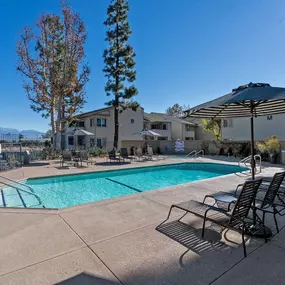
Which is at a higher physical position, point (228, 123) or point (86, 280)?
point (228, 123)

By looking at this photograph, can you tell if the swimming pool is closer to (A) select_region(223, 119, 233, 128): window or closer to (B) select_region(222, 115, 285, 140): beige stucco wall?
(B) select_region(222, 115, 285, 140): beige stucco wall

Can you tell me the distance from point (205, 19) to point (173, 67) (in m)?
6.52

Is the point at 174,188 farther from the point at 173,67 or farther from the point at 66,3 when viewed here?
the point at 66,3

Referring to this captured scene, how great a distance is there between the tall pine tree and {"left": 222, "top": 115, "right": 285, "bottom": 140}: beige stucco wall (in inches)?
520

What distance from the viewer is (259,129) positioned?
74.7 ft

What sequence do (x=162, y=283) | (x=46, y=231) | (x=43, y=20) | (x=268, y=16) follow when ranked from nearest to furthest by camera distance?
(x=162, y=283) < (x=46, y=231) < (x=268, y=16) < (x=43, y=20)

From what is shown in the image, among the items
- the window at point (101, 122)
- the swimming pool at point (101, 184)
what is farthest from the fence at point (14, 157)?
the window at point (101, 122)

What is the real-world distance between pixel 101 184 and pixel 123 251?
6.74 metres

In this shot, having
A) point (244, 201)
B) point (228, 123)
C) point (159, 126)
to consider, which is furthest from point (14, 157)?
point (159, 126)

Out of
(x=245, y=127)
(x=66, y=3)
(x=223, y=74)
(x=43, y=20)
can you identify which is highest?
(x=66, y=3)

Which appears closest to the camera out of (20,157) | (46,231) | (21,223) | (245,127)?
(46,231)

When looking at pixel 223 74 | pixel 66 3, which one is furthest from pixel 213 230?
pixel 66 3

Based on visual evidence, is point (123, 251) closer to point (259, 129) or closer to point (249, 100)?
point (249, 100)

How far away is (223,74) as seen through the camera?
53.7 feet
